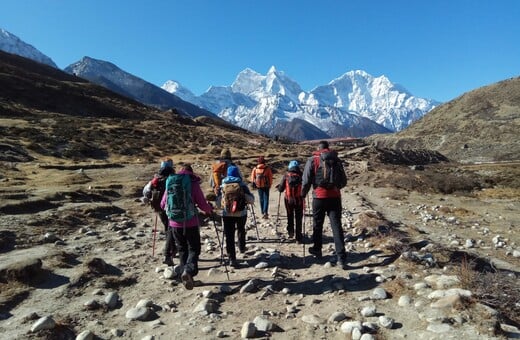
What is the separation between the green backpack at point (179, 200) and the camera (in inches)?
350

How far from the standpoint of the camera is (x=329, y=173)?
9930 mm

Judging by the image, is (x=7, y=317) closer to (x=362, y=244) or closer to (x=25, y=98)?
(x=362, y=244)

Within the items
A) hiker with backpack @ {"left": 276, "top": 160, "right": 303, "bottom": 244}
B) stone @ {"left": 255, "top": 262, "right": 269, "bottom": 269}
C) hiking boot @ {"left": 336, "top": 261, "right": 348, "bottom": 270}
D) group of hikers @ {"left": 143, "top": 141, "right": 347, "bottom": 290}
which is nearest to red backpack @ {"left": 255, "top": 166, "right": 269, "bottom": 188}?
hiker with backpack @ {"left": 276, "top": 160, "right": 303, "bottom": 244}

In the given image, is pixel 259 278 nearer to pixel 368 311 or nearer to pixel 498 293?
pixel 368 311

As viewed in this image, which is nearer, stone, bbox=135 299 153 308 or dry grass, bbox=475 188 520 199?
stone, bbox=135 299 153 308

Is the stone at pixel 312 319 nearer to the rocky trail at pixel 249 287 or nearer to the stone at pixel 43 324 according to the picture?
the rocky trail at pixel 249 287

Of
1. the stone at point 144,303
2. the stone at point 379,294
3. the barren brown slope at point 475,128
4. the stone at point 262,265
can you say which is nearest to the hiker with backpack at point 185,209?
the stone at point 144,303

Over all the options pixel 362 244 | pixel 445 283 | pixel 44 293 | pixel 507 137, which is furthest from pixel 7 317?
pixel 507 137

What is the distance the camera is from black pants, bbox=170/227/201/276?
8726 millimetres

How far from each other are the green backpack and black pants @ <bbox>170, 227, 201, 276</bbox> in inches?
12.8

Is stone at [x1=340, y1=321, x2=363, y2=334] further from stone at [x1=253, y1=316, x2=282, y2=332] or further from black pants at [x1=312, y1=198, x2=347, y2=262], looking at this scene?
black pants at [x1=312, y1=198, x2=347, y2=262]

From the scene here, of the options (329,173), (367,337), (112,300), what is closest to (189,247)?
(112,300)

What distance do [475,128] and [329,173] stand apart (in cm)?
15866

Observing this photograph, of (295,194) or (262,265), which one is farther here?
(295,194)
